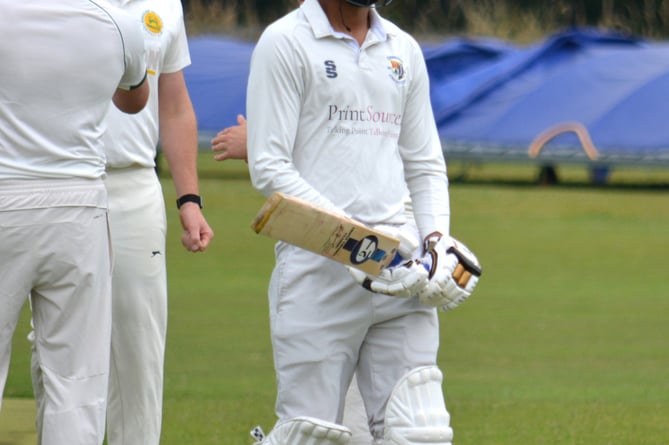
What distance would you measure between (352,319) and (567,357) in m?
5.71

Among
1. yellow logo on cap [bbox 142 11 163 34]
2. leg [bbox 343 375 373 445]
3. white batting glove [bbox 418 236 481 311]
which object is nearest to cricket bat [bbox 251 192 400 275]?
white batting glove [bbox 418 236 481 311]

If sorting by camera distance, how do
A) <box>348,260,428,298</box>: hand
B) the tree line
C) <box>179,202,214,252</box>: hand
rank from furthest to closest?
the tree line, <box>179,202,214,252</box>: hand, <box>348,260,428,298</box>: hand

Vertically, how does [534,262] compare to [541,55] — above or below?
above

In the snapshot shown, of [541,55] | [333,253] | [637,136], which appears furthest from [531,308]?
[541,55]

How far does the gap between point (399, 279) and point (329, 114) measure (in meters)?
0.58

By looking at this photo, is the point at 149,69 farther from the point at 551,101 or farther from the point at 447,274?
the point at 551,101

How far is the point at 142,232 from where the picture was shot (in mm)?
5309

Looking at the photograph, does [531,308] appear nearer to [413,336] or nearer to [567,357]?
[567,357]

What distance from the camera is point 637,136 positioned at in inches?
1006

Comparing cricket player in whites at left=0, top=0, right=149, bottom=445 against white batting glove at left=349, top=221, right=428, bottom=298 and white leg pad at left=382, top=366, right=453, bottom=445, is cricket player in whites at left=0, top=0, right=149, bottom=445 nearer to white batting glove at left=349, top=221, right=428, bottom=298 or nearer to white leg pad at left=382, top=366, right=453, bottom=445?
white batting glove at left=349, top=221, right=428, bottom=298

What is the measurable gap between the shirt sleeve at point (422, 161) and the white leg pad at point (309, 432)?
71cm

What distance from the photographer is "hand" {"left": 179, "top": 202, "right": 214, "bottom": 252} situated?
5426 millimetres

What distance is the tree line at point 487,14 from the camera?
47.3 meters

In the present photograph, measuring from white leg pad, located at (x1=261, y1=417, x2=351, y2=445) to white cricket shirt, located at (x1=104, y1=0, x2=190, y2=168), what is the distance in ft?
4.09
